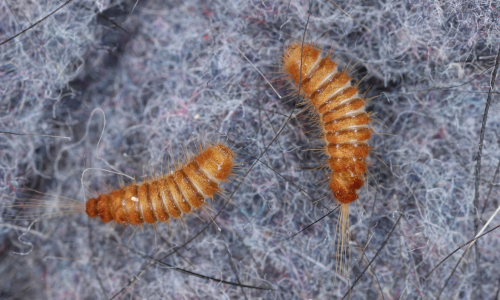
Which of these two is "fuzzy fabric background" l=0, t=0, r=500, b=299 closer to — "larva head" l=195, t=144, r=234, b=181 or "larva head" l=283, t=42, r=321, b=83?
"larva head" l=283, t=42, r=321, b=83

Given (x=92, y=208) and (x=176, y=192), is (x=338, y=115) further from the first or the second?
(x=92, y=208)

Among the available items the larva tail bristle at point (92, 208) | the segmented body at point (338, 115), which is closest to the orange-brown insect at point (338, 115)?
the segmented body at point (338, 115)

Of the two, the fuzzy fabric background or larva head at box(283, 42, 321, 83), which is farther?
the fuzzy fabric background

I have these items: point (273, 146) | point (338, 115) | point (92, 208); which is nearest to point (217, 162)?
point (273, 146)

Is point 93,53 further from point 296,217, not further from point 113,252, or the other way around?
point 296,217

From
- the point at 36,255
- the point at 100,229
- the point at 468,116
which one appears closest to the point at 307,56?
the point at 468,116

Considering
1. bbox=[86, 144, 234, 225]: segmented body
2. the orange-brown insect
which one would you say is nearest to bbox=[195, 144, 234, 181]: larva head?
bbox=[86, 144, 234, 225]: segmented body
